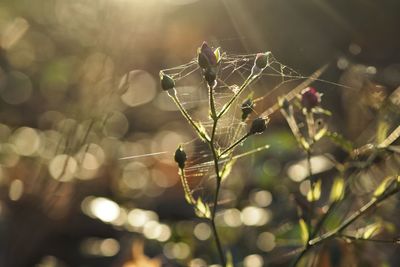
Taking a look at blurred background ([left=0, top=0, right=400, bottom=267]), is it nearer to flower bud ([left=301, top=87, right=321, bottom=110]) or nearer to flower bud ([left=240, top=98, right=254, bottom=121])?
flower bud ([left=301, top=87, right=321, bottom=110])

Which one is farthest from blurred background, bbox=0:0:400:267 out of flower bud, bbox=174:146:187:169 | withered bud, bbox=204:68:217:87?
withered bud, bbox=204:68:217:87

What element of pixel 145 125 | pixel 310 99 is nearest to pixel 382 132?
pixel 310 99

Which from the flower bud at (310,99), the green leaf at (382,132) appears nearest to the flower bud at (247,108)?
the flower bud at (310,99)

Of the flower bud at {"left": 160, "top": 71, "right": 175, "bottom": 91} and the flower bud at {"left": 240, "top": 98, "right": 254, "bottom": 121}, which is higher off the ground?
the flower bud at {"left": 160, "top": 71, "right": 175, "bottom": 91}

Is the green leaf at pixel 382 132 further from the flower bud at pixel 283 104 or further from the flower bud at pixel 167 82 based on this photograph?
the flower bud at pixel 167 82

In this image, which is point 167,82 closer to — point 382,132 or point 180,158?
point 180,158

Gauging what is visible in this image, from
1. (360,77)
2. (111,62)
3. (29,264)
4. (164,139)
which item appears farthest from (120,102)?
(360,77)

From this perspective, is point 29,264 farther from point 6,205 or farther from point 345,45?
point 345,45
